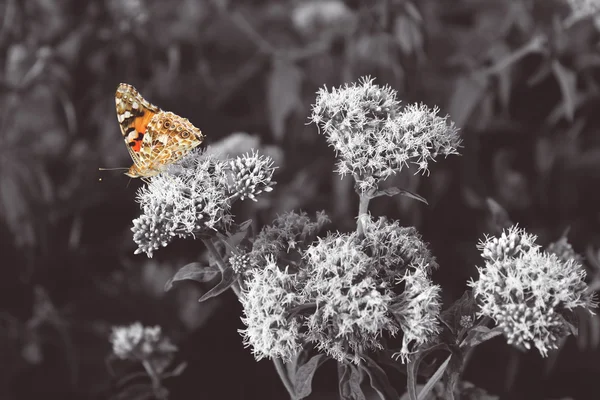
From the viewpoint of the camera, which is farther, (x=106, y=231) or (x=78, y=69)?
(x=106, y=231)

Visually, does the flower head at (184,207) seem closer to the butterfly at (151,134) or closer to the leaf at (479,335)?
the butterfly at (151,134)

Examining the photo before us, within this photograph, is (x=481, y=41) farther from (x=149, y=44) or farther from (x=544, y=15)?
(x=149, y=44)

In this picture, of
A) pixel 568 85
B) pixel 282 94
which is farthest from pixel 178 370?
pixel 568 85

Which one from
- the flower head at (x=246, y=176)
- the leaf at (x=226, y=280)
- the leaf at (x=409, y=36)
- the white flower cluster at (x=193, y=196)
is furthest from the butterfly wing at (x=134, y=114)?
the leaf at (x=409, y=36)

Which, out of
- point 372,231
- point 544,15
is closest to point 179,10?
point 544,15

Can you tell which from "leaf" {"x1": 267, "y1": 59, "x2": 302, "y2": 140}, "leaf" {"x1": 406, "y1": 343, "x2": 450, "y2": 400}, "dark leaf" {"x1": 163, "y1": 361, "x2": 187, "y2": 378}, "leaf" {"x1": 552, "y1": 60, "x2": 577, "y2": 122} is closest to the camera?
"leaf" {"x1": 406, "y1": 343, "x2": 450, "y2": 400}

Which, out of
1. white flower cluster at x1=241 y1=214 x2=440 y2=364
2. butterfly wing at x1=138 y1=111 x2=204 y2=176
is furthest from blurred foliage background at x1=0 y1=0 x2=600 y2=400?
white flower cluster at x1=241 y1=214 x2=440 y2=364

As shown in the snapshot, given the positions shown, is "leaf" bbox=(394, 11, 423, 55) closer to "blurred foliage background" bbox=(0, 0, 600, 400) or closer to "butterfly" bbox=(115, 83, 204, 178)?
"blurred foliage background" bbox=(0, 0, 600, 400)
